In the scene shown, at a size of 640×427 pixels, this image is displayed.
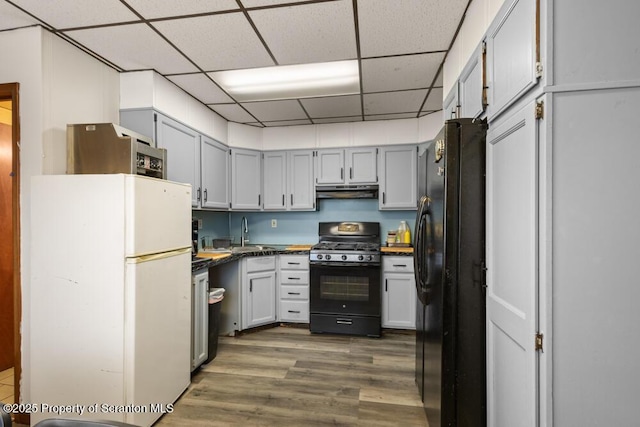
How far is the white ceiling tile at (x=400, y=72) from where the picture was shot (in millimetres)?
2262

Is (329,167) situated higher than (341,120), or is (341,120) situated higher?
(341,120)

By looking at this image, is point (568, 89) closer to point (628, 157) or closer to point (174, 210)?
point (628, 157)

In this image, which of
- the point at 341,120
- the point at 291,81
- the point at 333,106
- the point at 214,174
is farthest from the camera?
the point at 341,120

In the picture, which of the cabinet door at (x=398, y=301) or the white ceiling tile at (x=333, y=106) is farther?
the cabinet door at (x=398, y=301)

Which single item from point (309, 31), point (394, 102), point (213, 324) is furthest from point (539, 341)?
point (394, 102)

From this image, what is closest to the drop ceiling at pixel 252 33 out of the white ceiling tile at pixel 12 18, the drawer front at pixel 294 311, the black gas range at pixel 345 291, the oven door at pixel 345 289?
the white ceiling tile at pixel 12 18

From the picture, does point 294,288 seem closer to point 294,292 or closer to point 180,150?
point 294,292

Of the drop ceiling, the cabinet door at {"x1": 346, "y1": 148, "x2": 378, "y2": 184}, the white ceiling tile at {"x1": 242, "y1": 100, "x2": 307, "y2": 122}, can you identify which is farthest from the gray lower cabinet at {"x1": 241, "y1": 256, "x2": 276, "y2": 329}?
the drop ceiling

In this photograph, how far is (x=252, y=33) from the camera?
1938 mm

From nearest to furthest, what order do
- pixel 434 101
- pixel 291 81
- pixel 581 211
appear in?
pixel 581 211
pixel 291 81
pixel 434 101

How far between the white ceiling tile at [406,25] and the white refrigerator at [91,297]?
5.52 feet

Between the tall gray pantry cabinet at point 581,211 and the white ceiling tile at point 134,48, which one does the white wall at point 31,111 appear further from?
the tall gray pantry cabinet at point 581,211

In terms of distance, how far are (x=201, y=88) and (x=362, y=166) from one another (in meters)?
1.98

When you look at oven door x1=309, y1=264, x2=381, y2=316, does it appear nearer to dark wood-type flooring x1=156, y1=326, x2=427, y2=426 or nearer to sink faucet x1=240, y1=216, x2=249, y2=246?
dark wood-type flooring x1=156, y1=326, x2=427, y2=426
